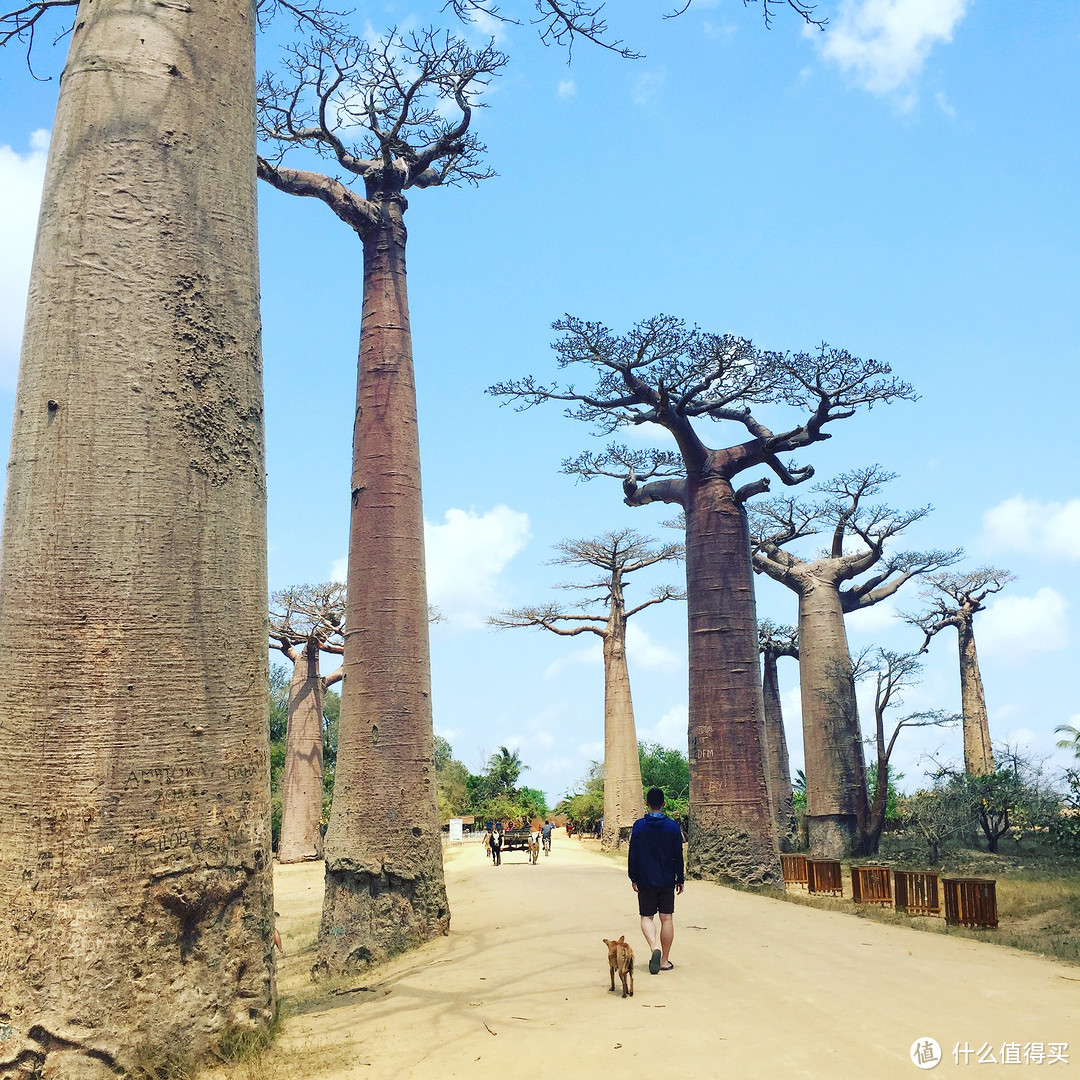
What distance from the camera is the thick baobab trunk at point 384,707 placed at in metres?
6.41

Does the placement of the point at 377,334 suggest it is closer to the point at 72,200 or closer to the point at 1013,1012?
the point at 72,200

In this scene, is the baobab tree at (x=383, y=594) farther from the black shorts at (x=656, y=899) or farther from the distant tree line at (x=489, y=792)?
the distant tree line at (x=489, y=792)

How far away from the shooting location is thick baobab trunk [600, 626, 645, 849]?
763 inches

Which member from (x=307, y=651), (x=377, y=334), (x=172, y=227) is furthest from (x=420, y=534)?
(x=307, y=651)

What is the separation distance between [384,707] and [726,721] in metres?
4.50

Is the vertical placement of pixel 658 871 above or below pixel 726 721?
below

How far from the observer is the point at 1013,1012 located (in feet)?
12.5

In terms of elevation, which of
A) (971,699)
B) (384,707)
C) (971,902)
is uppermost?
(971,699)

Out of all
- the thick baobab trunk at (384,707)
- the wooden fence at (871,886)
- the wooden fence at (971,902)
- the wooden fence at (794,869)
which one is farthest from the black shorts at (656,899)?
the wooden fence at (794,869)

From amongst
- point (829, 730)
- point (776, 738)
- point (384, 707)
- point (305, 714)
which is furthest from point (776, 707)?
point (384, 707)

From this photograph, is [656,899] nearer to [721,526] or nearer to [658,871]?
[658,871]

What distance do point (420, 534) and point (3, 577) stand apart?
13.6 feet

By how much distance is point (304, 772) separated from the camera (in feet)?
62.2

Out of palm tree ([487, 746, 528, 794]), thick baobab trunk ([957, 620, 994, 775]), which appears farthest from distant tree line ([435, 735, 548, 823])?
thick baobab trunk ([957, 620, 994, 775])
